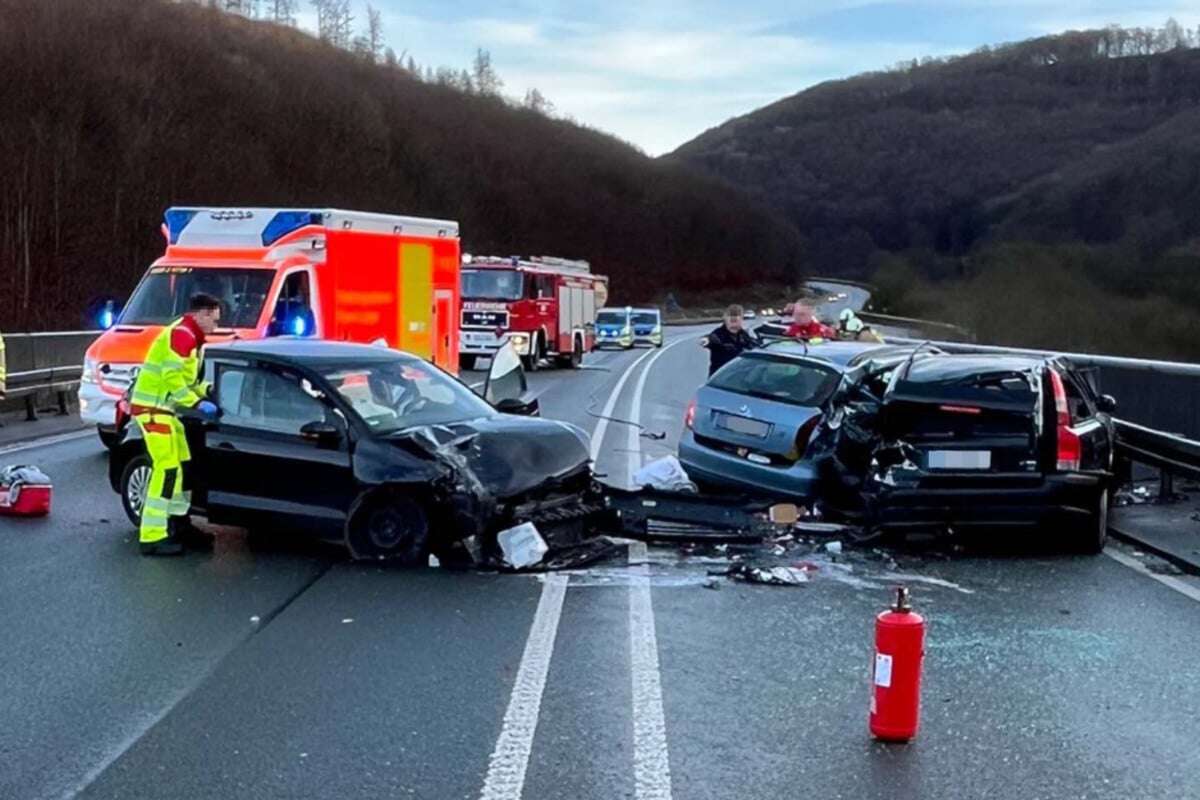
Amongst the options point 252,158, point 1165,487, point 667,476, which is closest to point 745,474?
point 667,476

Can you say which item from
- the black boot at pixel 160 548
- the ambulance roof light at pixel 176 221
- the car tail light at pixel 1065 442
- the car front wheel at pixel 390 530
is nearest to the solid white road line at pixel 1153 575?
the car tail light at pixel 1065 442

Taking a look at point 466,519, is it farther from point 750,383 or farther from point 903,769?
point 903,769

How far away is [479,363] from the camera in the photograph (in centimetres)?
3359

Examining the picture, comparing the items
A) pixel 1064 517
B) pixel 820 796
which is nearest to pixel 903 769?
pixel 820 796

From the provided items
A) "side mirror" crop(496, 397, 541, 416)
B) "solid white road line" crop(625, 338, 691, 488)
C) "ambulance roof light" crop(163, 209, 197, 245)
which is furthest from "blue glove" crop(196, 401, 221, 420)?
"ambulance roof light" crop(163, 209, 197, 245)

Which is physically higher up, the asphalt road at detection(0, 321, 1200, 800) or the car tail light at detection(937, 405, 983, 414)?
the car tail light at detection(937, 405, 983, 414)

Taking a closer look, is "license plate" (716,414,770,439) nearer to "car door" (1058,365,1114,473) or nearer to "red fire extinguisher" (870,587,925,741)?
"car door" (1058,365,1114,473)

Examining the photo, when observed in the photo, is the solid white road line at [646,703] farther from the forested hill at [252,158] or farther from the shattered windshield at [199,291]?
the forested hill at [252,158]

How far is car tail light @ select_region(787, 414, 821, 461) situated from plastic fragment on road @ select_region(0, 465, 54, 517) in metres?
5.80

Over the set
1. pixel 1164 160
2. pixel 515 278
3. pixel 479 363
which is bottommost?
pixel 479 363

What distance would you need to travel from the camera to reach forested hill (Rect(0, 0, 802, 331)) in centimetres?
5241

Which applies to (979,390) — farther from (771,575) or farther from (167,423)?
(167,423)

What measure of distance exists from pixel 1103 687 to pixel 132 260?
169 ft

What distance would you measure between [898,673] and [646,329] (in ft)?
156
